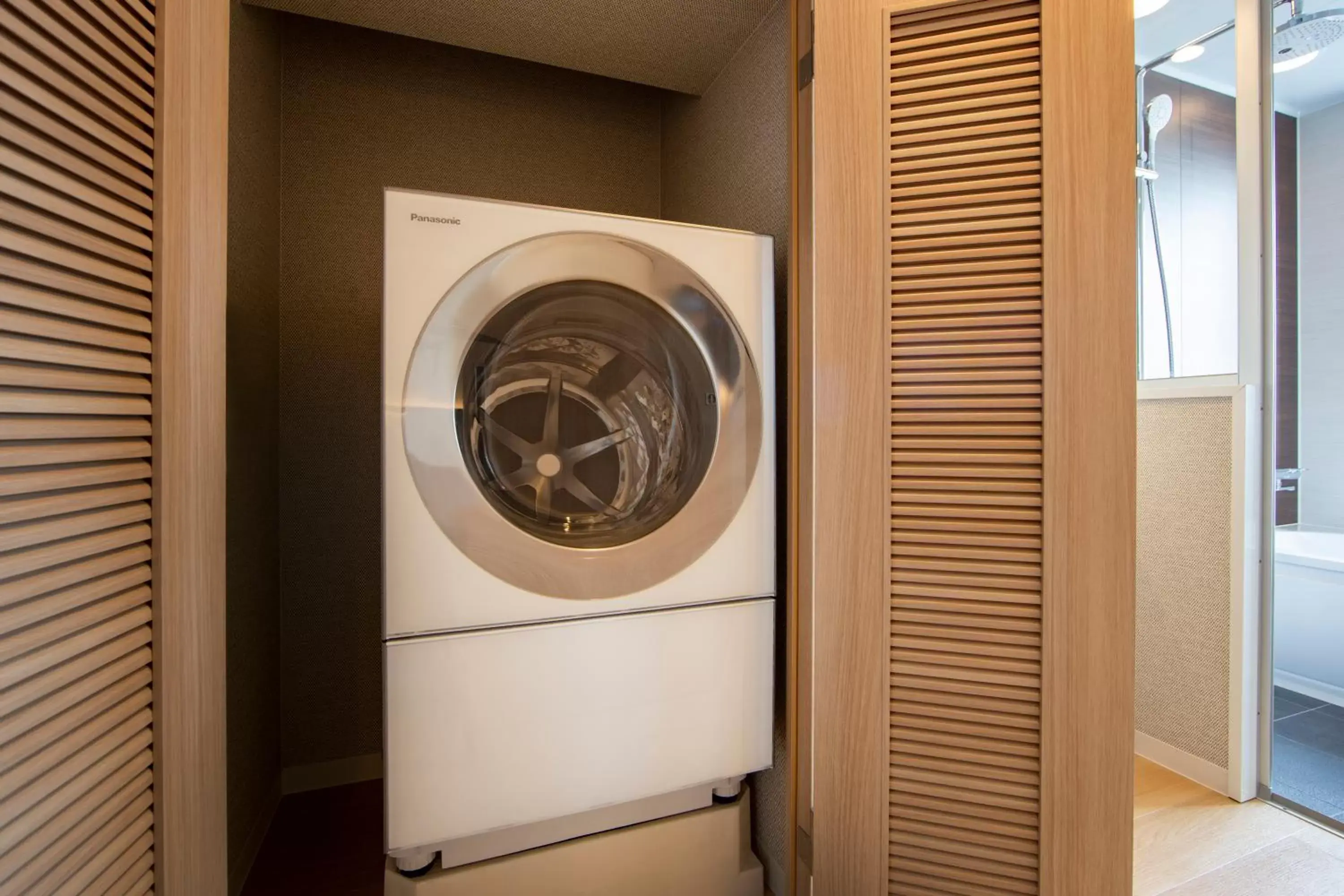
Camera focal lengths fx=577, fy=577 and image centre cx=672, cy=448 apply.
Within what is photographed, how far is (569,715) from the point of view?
97cm

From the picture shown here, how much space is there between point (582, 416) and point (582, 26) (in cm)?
96

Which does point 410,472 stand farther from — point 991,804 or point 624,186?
point 624,186

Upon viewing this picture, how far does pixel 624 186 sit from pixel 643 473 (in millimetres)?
1232

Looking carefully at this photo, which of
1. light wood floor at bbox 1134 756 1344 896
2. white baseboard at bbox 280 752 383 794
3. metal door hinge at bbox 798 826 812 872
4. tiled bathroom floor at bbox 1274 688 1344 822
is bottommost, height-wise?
light wood floor at bbox 1134 756 1344 896

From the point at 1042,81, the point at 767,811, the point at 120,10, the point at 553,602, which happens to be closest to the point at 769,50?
the point at 1042,81

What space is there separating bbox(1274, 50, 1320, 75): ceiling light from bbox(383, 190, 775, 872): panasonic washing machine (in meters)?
2.35

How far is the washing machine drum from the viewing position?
914 mm

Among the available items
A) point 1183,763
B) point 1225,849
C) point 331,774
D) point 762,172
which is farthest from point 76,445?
point 1183,763

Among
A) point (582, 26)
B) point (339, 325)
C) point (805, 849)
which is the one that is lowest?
point (805, 849)

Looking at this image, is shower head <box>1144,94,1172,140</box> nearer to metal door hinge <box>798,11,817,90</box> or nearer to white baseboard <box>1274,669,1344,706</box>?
metal door hinge <box>798,11,817,90</box>

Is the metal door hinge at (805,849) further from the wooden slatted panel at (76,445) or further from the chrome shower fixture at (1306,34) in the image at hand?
the chrome shower fixture at (1306,34)

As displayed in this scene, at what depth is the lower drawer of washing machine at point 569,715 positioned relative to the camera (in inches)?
34.9

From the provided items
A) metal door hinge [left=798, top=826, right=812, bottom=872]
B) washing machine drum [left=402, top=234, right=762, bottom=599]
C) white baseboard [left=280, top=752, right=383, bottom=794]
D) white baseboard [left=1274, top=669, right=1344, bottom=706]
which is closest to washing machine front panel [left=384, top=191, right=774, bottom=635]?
washing machine drum [left=402, top=234, right=762, bottom=599]

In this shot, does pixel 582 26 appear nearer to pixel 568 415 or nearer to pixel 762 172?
pixel 762 172
